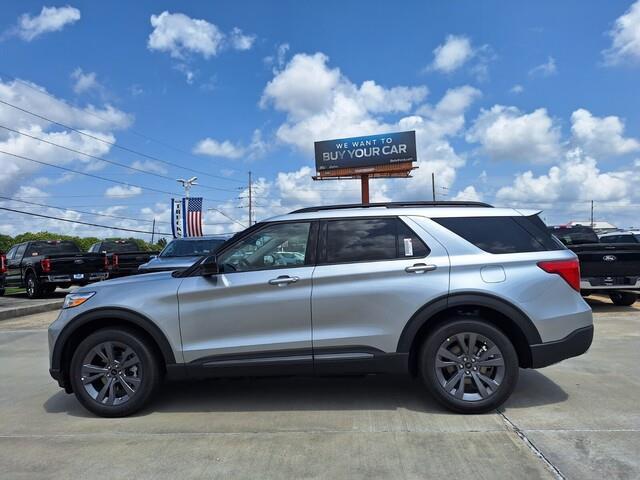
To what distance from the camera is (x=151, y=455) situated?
161 inches

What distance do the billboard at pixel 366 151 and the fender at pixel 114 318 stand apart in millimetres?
38345

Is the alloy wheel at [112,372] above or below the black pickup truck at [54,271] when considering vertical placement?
below

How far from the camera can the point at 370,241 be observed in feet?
16.1

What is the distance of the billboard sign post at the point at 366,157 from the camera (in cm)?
4191

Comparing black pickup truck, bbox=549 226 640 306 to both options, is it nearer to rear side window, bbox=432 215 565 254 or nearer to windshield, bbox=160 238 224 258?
rear side window, bbox=432 215 565 254

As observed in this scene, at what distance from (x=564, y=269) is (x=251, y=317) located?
273 cm

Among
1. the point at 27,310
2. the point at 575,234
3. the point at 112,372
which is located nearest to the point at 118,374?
the point at 112,372

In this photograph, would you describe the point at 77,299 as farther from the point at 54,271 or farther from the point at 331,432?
the point at 54,271

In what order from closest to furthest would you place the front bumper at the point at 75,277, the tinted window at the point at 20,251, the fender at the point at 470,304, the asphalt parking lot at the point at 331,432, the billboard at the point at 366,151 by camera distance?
the asphalt parking lot at the point at 331,432 < the fender at the point at 470,304 < the front bumper at the point at 75,277 < the tinted window at the point at 20,251 < the billboard at the point at 366,151

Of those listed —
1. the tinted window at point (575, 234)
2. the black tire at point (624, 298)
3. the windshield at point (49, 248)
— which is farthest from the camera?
the windshield at point (49, 248)

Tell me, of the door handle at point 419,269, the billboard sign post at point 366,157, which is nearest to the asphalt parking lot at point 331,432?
the door handle at point 419,269

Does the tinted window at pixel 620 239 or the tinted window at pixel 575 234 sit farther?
the tinted window at pixel 620 239

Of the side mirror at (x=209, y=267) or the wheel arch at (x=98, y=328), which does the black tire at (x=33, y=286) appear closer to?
the wheel arch at (x=98, y=328)

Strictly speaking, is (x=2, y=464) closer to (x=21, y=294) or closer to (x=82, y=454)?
(x=82, y=454)
